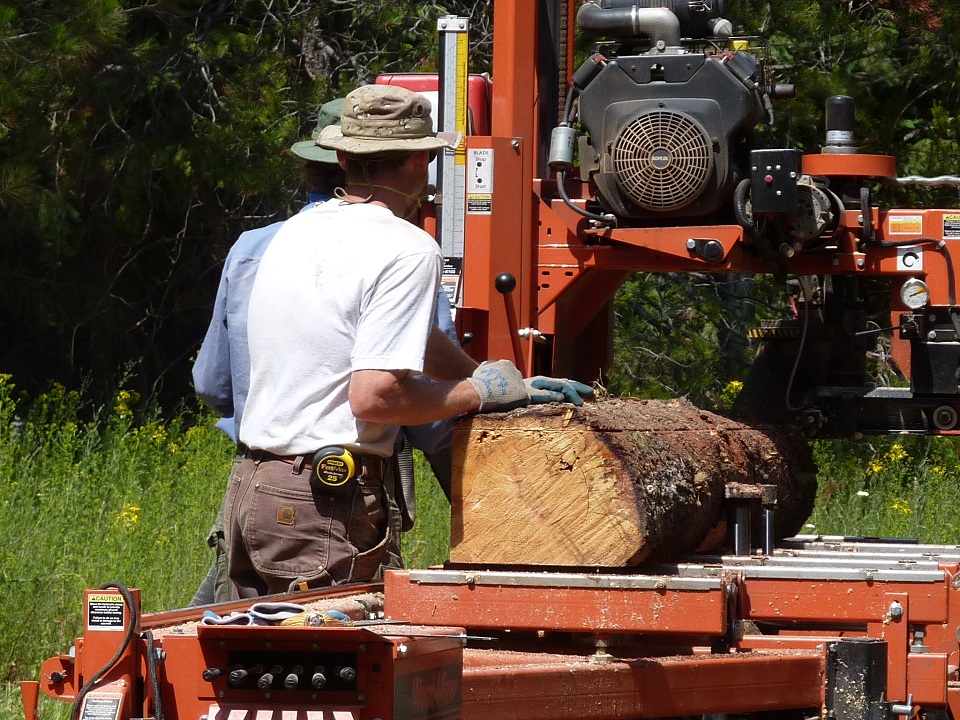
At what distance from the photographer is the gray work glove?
359 centimetres

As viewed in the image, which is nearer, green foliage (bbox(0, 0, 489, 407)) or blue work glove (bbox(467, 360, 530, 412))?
blue work glove (bbox(467, 360, 530, 412))

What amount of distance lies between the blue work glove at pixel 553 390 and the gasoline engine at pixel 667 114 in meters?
1.29

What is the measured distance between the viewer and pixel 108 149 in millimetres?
9445

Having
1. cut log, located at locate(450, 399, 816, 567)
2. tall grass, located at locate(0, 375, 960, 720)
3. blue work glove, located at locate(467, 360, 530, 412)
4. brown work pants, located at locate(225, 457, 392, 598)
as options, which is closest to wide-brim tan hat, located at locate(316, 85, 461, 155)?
blue work glove, located at locate(467, 360, 530, 412)

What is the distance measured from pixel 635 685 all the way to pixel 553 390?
1006mm

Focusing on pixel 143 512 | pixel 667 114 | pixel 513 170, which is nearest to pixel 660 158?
pixel 667 114

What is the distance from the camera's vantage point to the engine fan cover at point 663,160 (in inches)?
187

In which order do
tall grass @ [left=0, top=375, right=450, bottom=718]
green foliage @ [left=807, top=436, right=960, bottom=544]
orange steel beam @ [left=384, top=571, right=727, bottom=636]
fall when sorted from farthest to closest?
green foliage @ [left=807, top=436, right=960, bottom=544], tall grass @ [left=0, top=375, right=450, bottom=718], orange steel beam @ [left=384, top=571, right=727, bottom=636]

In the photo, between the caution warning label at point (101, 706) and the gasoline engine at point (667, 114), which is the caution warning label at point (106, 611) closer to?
the caution warning label at point (101, 706)

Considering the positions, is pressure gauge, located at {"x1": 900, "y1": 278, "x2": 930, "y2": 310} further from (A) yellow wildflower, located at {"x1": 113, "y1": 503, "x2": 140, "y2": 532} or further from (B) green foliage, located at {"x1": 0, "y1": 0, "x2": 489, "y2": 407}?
(B) green foliage, located at {"x1": 0, "y1": 0, "x2": 489, "y2": 407}

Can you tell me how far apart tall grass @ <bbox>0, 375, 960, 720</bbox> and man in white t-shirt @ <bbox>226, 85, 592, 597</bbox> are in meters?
2.13

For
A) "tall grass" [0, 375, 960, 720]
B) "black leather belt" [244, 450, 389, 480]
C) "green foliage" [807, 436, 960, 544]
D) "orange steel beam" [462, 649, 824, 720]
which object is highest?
"black leather belt" [244, 450, 389, 480]

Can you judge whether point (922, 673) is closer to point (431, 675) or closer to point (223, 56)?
point (431, 675)

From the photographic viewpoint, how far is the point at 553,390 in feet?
12.4
